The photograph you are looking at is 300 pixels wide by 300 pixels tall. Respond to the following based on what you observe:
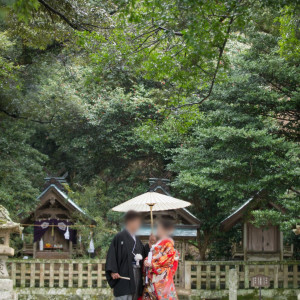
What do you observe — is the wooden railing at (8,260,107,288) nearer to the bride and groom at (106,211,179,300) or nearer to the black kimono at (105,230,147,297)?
the bride and groom at (106,211,179,300)

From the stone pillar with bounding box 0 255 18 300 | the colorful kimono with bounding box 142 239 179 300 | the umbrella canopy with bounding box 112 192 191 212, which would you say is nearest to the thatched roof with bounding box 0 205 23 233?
the stone pillar with bounding box 0 255 18 300

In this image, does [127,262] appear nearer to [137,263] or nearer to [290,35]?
[137,263]

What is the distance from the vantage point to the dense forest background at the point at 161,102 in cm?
906

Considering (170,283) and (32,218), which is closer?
(170,283)

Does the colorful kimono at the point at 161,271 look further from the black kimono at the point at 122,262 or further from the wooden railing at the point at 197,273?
the wooden railing at the point at 197,273

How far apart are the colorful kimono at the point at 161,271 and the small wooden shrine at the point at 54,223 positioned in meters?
8.99

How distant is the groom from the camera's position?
6.77 m

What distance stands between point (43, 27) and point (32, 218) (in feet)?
24.6

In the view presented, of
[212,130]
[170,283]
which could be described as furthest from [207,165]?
[170,283]

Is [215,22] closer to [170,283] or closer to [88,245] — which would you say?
[170,283]

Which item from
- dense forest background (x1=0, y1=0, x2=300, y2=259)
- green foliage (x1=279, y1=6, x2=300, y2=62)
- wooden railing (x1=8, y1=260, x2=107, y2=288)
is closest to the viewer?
dense forest background (x1=0, y1=0, x2=300, y2=259)

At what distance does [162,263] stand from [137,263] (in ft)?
1.37

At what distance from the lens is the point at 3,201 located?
43.9 ft

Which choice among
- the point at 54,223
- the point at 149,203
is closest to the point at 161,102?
the point at 54,223
